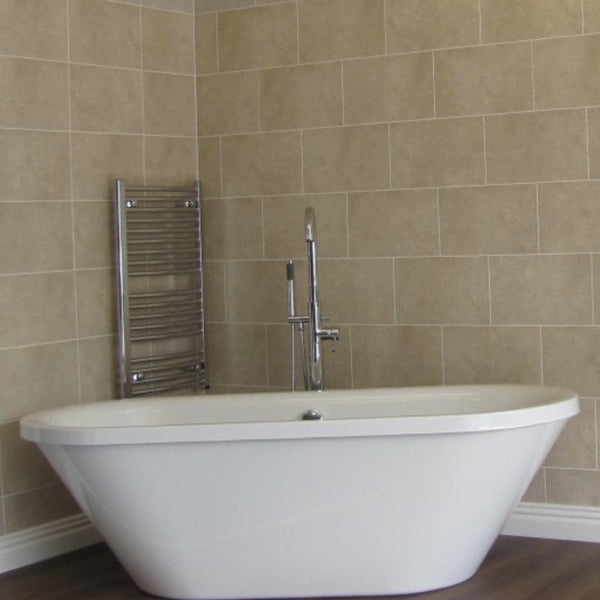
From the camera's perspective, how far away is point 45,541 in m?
4.47

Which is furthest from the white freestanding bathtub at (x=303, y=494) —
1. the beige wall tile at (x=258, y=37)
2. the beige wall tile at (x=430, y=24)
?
the beige wall tile at (x=258, y=37)

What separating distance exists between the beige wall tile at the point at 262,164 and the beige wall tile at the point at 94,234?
0.61 m

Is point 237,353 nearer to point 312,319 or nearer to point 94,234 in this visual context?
point 312,319

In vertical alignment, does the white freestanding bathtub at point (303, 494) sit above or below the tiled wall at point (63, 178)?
below

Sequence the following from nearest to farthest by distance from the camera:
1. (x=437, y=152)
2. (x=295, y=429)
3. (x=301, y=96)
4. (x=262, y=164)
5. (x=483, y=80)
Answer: (x=295, y=429) → (x=483, y=80) → (x=437, y=152) → (x=301, y=96) → (x=262, y=164)

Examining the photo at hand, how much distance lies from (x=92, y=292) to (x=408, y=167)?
1361mm

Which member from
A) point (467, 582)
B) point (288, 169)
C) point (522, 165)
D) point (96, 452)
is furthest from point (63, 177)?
point (467, 582)

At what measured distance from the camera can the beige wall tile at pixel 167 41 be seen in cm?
495

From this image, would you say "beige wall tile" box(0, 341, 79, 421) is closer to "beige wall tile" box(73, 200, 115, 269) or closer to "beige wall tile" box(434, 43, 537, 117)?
"beige wall tile" box(73, 200, 115, 269)

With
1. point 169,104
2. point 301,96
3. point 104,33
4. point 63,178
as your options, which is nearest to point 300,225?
point 301,96

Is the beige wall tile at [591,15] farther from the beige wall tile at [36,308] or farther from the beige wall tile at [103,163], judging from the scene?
the beige wall tile at [36,308]

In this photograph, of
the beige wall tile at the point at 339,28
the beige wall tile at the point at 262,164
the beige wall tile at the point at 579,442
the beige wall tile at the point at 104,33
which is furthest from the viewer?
the beige wall tile at the point at 262,164

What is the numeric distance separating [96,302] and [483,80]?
5.78 ft

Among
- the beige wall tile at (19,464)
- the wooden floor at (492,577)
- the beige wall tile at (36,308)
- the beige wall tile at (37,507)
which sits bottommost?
the wooden floor at (492,577)
